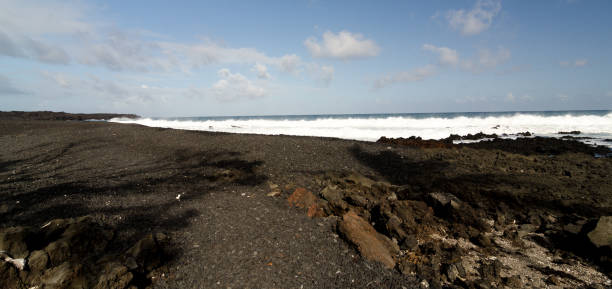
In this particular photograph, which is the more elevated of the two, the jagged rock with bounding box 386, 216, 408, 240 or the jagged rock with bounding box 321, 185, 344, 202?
the jagged rock with bounding box 321, 185, 344, 202

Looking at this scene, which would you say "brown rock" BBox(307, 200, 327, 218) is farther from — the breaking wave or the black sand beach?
the breaking wave

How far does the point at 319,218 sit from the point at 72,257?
377cm

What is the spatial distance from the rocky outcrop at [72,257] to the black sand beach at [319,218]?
2 centimetres

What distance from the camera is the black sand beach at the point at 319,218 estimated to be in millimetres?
3654

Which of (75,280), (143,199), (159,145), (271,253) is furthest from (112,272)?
(159,145)

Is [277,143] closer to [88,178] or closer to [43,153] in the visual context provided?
[88,178]

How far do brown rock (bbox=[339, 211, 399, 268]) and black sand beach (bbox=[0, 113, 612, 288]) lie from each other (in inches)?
1.4

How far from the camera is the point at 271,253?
13.4ft

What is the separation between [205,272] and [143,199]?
322 centimetres

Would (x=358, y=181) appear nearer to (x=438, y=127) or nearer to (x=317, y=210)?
(x=317, y=210)

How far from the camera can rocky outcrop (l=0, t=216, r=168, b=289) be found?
3.05 m

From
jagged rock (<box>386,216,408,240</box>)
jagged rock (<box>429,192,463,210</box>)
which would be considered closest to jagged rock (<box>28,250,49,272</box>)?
jagged rock (<box>386,216,408,240</box>)

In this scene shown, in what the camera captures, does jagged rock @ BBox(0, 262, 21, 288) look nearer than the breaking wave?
Yes

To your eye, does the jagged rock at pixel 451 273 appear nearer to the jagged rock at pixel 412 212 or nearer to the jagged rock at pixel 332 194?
the jagged rock at pixel 412 212
